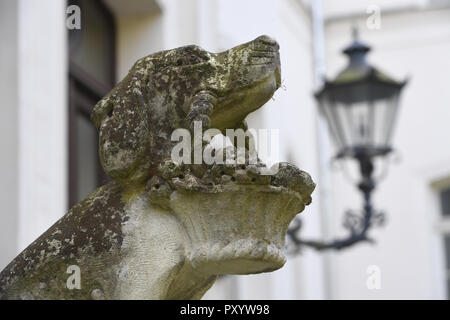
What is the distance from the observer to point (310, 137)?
12.5 meters

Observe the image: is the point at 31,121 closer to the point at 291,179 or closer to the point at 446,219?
the point at 291,179

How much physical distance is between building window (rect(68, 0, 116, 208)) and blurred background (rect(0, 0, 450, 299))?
0.01 m

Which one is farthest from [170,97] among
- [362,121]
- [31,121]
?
[362,121]

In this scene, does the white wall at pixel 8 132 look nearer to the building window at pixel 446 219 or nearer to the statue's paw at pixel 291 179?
the statue's paw at pixel 291 179

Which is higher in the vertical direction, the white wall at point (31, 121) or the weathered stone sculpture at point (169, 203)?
the white wall at point (31, 121)

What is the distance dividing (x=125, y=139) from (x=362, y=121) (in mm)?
4456

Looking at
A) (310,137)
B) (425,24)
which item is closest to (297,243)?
(310,137)

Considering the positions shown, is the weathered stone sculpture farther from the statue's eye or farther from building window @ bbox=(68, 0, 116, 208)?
building window @ bbox=(68, 0, 116, 208)

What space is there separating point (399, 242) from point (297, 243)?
246 inches

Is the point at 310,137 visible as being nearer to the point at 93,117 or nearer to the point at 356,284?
the point at 356,284

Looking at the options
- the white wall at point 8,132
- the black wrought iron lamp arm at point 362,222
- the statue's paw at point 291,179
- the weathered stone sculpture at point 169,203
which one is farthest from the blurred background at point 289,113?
the statue's paw at point 291,179

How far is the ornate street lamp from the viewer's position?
6.49 m

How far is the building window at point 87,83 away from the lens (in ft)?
19.9

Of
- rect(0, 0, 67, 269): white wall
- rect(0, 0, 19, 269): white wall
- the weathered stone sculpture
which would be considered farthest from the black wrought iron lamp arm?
the weathered stone sculpture
